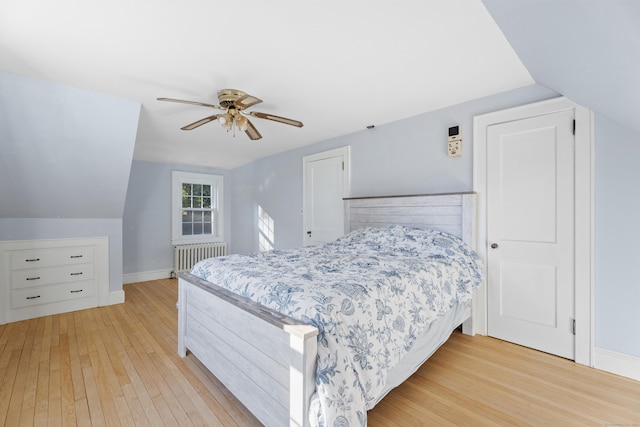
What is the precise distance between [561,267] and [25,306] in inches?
210

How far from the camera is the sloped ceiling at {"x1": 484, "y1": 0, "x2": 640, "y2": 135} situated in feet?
2.89

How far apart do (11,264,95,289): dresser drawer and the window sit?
1.74m

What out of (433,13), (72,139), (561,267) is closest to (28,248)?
(72,139)

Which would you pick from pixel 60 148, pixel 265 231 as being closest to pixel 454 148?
pixel 265 231

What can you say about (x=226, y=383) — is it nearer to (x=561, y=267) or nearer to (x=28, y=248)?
(x=561, y=267)

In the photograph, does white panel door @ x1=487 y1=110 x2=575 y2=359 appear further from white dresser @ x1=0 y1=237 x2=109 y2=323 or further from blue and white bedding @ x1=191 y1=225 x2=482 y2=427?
white dresser @ x1=0 y1=237 x2=109 y2=323

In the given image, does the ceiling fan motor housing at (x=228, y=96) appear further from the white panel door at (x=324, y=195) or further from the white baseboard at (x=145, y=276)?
the white baseboard at (x=145, y=276)

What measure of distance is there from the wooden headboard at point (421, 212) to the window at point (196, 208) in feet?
11.1

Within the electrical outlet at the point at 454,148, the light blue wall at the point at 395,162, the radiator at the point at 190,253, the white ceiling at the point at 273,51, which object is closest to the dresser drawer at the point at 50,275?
the radiator at the point at 190,253

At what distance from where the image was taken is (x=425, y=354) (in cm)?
192

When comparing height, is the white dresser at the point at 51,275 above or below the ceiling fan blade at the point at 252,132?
below

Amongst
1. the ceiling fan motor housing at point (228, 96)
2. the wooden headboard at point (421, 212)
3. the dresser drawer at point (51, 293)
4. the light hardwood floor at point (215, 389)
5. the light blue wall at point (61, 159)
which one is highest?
the ceiling fan motor housing at point (228, 96)

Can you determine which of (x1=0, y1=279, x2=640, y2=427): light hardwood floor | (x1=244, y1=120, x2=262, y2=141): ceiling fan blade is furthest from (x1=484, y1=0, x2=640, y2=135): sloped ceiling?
(x1=244, y1=120, x2=262, y2=141): ceiling fan blade

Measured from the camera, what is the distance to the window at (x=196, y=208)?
524cm
